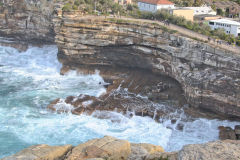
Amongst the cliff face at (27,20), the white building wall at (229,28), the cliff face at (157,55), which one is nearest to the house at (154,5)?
the white building wall at (229,28)

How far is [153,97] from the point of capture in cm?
3675

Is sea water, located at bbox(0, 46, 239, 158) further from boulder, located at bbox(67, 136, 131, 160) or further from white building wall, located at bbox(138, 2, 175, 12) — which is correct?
white building wall, located at bbox(138, 2, 175, 12)

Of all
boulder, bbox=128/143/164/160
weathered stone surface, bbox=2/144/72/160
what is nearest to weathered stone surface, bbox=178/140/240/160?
boulder, bbox=128/143/164/160

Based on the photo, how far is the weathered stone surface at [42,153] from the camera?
16.9 meters

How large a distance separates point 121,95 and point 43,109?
9.06m

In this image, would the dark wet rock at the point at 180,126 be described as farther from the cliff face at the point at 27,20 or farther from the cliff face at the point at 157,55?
the cliff face at the point at 27,20

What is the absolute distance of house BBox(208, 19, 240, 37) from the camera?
3888 cm

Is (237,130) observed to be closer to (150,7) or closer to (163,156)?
(163,156)

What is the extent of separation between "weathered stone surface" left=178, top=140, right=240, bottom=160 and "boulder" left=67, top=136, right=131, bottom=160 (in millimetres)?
4610

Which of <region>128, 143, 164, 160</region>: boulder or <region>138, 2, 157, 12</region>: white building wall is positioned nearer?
<region>128, 143, 164, 160</region>: boulder

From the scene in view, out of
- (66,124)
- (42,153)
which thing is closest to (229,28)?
(66,124)

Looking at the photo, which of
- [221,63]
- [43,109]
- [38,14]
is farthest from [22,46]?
[221,63]

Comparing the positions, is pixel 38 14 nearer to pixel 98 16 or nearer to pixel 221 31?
pixel 98 16

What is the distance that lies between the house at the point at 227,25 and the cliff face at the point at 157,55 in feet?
28.0
